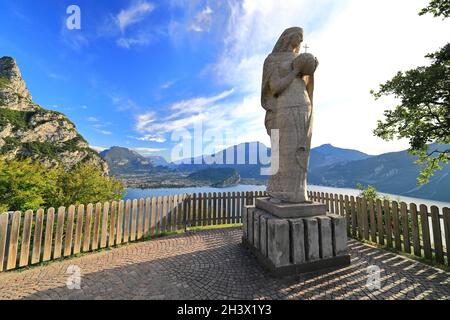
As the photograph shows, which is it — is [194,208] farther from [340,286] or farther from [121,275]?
[340,286]

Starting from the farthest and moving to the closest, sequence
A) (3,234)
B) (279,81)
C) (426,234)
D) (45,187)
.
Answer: (45,187) → (279,81) → (426,234) → (3,234)

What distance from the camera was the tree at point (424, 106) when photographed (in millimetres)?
5165

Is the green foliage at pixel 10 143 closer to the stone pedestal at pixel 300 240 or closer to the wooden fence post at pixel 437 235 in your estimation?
the stone pedestal at pixel 300 240

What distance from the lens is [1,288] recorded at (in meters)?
3.29

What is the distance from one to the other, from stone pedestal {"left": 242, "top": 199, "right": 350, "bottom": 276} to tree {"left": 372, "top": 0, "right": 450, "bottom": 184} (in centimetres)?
457

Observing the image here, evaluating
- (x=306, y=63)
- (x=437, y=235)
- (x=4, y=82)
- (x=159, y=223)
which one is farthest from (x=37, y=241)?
(x=4, y=82)

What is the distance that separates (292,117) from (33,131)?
292ft

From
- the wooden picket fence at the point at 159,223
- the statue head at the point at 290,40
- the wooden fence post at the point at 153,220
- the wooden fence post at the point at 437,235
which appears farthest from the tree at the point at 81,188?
the wooden fence post at the point at 437,235

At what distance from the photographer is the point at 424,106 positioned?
6.41 meters

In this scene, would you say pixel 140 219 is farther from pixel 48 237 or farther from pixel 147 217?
pixel 48 237

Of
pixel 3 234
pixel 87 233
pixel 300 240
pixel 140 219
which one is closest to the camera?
pixel 300 240

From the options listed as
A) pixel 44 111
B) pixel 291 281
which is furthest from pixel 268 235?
pixel 44 111

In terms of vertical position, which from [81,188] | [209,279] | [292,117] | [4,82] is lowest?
[209,279]

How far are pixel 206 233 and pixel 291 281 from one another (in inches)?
154
